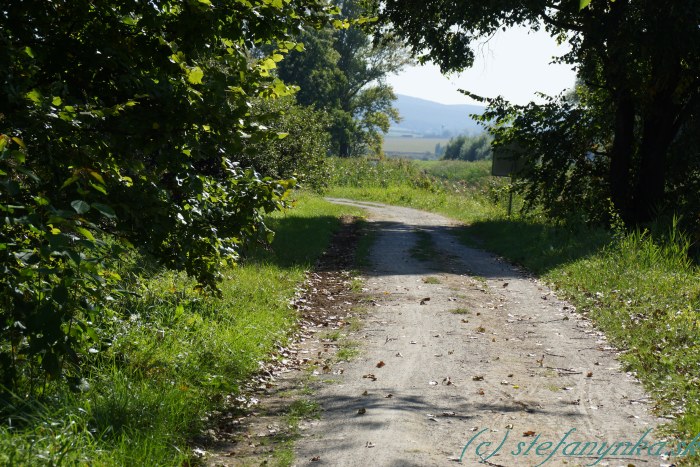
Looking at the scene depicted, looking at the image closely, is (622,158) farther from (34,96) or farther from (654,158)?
(34,96)

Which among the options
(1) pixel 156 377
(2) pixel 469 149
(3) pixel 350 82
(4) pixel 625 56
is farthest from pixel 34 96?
(2) pixel 469 149

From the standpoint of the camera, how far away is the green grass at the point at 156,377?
5.06 meters

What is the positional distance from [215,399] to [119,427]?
1.59 meters

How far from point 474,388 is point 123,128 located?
14.1 feet

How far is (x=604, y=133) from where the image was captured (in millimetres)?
22859

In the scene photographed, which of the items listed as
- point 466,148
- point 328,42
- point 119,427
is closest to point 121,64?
point 119,427

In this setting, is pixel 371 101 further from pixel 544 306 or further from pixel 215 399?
pixel 215 399

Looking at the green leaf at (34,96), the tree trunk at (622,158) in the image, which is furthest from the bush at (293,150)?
the green leaf at (34,96)

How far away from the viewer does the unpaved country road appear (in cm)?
613

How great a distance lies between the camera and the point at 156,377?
23.7ft

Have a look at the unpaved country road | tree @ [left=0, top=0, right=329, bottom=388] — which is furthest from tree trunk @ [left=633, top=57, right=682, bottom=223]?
tree @ [left=0, top=0, right=329, bottom=388]

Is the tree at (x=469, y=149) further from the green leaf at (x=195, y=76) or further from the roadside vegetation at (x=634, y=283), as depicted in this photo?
the green leaf at (x=195, y=76)

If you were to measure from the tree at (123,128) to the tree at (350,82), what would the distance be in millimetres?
62340

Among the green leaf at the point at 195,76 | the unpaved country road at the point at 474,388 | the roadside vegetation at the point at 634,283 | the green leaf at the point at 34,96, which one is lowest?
the unpaved country road at the point at 474,388
